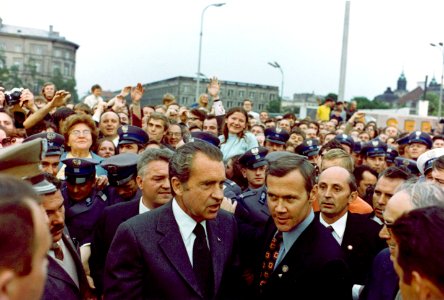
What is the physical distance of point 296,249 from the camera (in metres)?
3.03

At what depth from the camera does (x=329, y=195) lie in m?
4.22

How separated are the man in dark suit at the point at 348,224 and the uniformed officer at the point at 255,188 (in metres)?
0.59

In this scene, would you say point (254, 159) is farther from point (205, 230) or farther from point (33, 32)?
point (33, 32)

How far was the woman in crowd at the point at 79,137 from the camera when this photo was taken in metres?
5.69

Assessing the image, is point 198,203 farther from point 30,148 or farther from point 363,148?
point 363,148

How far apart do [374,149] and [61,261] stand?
568cm

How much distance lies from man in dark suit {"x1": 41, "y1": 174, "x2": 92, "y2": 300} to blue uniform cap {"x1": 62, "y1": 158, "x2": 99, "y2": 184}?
4.22 feet

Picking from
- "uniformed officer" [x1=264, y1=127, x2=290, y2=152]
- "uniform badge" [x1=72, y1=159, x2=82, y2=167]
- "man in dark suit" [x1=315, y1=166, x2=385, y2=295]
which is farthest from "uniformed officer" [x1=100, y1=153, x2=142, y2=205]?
"uniformed officer" [x1=264, y1=127, x2=290, y2=152]

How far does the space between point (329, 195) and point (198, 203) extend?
148cm

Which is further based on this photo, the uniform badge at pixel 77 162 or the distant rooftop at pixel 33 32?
the distant rooftop at pixel 33 32

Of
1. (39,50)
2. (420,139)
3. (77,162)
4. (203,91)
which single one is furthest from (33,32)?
(77,162)

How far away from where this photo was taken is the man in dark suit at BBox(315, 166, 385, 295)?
153 inches

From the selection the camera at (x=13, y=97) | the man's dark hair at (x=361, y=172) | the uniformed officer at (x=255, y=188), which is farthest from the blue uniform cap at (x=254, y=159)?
the camera at (x=13, y=97)

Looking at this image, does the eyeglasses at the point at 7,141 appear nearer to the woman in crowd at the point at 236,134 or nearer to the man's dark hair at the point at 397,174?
the woman in crowd at the point at 236,134
